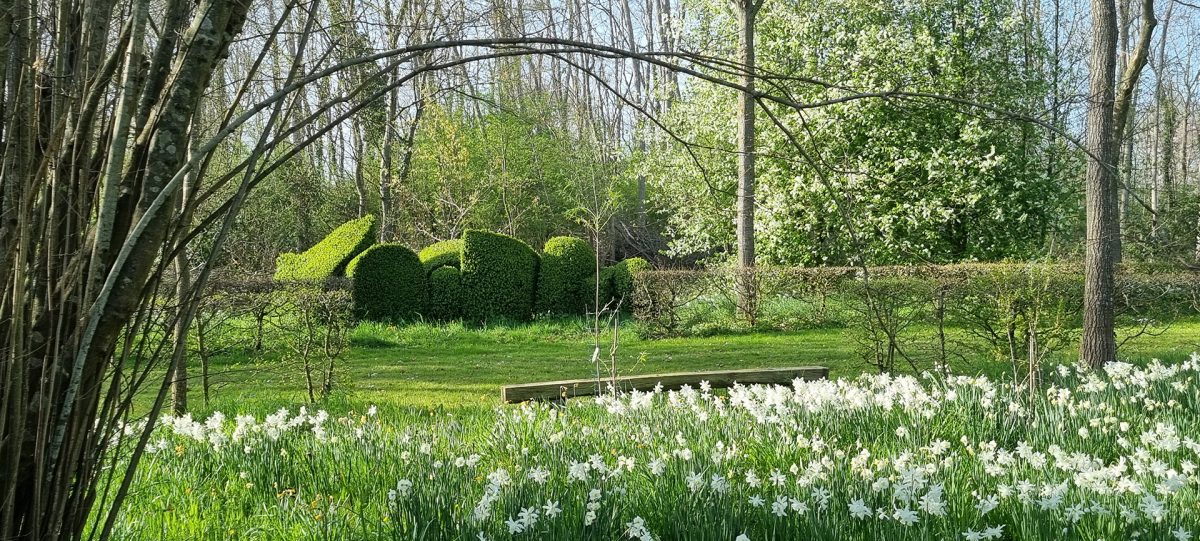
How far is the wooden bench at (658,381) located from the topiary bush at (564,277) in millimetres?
6530

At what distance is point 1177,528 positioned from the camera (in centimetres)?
252

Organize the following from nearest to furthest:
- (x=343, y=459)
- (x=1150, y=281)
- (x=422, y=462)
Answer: (x=422, y=462)
(x=343, y=459)
(x=1150, y=281)

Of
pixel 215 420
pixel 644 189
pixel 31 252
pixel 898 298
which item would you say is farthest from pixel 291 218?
pixel 31 252

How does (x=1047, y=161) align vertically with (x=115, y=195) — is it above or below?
above

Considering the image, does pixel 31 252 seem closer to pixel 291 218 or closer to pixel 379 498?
pixel 379 498

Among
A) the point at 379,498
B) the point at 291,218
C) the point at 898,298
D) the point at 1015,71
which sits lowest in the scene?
the point at 379,498

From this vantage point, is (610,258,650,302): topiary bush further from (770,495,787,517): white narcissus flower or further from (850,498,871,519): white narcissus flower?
(850,498,871,519): white narcissus flower

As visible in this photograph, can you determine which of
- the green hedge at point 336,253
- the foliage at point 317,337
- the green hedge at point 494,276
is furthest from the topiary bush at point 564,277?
the foliage at point 317,337

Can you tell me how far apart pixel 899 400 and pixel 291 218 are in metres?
17.0

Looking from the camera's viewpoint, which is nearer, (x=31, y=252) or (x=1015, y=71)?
(x=31, y=252)

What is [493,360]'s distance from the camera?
993 centimetres

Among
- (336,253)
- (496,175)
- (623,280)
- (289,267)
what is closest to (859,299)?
(623,280)

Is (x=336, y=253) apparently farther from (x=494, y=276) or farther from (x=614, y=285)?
(x=614, y=285)

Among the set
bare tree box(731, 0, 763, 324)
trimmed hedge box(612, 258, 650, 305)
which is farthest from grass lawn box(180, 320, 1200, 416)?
trimmed hedge box(612, 258, 650, 305)
